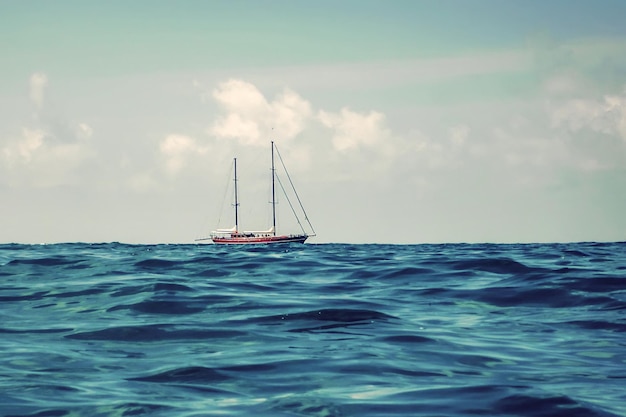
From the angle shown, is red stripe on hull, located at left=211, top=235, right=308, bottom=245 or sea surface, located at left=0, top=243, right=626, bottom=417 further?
red stripe on hull, located at left=211, top=235, right=308, bottom=245

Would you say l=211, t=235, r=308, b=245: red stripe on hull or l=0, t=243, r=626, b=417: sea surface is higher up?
l=211, t=235, r=308, b=245: red stripe on hull

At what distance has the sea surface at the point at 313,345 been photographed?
962 centimetres

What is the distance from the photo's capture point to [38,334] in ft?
47.5

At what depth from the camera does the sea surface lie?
962 cm

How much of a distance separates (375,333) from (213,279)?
1076 cm

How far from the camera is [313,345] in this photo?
13.4 m

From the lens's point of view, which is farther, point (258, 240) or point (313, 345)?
point (258, 240)

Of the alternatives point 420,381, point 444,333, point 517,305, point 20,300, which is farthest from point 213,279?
point 420,381

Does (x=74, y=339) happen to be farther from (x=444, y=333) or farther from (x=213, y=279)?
(x=213, y=279)

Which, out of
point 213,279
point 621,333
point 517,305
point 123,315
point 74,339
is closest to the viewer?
point 74,339

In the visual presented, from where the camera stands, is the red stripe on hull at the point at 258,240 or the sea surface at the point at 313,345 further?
the red stripe on hull at the point at 258,240

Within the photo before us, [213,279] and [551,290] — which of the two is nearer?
[551,290]

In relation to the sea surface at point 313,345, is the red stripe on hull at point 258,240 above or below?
above

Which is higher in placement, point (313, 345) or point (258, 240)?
point (258, 240)
